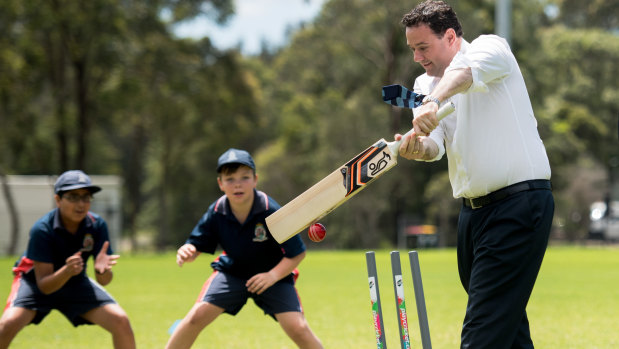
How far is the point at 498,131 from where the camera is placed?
377 centimetres

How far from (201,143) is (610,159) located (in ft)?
74.4

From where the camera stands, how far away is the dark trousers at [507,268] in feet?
12.2

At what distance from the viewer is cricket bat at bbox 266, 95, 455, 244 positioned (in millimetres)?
4102

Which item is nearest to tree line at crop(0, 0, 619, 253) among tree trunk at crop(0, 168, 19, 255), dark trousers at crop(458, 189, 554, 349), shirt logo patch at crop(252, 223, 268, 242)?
Result: tree trunk at crop(0, 168, 19, 255)

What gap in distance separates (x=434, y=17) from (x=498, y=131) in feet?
2.11

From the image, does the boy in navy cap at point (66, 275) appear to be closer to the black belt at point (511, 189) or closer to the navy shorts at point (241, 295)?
the navy shorts at point (241, 295)

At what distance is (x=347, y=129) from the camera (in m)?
35.6

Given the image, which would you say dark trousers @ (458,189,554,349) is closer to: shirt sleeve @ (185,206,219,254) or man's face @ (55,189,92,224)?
shirt sleeve @ (185,206,219,254)

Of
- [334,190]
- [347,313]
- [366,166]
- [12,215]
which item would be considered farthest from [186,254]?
[12,215]

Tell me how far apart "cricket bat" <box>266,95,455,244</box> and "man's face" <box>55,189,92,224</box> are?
201cm

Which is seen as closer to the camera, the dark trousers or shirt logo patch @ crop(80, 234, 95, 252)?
the dark trousers

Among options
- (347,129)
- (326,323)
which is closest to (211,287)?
(326,323)

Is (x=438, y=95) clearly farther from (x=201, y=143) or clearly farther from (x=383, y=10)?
(x=201, y=143)

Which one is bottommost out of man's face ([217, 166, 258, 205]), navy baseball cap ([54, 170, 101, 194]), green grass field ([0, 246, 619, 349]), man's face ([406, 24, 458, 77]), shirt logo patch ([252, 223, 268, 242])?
green grass field ([0, 246, 619, 349])
